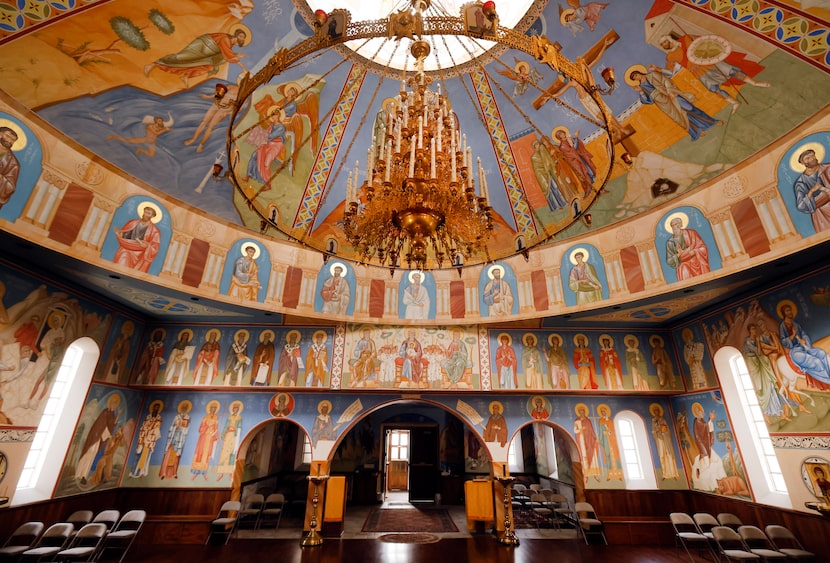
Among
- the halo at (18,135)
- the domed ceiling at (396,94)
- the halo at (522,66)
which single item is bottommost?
the halo at (18,135)

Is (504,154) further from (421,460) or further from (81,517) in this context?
(81,517)

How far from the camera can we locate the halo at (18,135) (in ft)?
20.3

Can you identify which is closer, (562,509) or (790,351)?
(790,351)

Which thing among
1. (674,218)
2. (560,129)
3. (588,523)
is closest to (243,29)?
(560,129)

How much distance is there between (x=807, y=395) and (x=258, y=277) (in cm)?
1217

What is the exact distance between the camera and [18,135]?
632 centimetres

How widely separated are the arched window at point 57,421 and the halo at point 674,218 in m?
13.9

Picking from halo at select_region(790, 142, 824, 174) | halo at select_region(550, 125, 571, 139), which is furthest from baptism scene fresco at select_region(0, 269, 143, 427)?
halo at select_region(790, 142, 824, 174)

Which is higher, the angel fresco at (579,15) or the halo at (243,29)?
the angel fresco at (579,15)

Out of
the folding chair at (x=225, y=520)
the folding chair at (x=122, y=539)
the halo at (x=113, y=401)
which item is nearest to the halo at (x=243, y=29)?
the halo at (x=113, y=401)

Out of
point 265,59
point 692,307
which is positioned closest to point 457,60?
point 265,59

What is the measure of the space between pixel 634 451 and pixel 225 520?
1121 centimetres

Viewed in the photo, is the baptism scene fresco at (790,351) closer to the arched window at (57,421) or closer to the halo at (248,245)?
the halo at (248,245)

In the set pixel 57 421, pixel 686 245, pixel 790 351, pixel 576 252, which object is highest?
pixel 576 252
